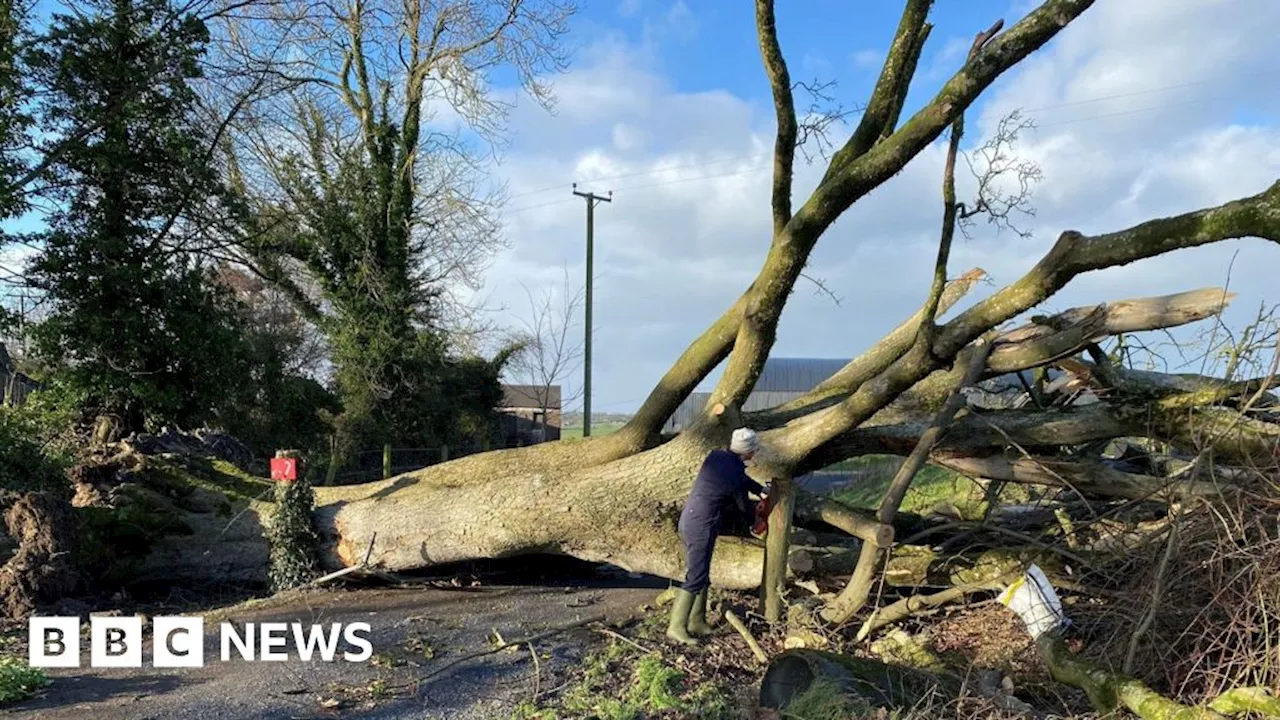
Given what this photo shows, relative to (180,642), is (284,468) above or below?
above

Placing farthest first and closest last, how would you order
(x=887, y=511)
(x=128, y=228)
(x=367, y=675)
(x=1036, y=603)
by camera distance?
(x=128, y=228), (x=887, y=511), (x=367, y=675), (x=1036, y=603)

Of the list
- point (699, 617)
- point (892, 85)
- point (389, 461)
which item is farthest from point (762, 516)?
point (389, 461)

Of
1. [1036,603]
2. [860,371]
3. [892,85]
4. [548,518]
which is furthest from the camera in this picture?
[860,371]

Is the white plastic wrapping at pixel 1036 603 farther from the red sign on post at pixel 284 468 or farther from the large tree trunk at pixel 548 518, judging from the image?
the red sign on post at pixel 284 468

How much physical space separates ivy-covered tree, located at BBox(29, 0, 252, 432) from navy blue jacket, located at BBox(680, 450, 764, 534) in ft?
25.1

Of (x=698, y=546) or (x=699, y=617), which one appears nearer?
(x=698, y=546)

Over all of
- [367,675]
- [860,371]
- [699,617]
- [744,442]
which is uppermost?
[860,371]

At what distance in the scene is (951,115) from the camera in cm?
602

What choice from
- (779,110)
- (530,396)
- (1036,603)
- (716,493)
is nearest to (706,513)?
(716,493)

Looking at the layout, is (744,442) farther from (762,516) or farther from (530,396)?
(530,396)

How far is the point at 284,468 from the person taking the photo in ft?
26.7

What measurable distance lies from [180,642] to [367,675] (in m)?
1.63

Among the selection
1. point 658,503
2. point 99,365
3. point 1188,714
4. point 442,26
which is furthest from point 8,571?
point 442,26

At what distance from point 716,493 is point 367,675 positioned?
97.5 inches
